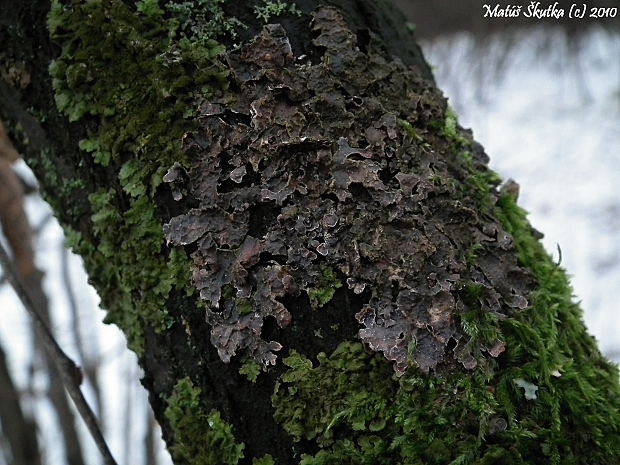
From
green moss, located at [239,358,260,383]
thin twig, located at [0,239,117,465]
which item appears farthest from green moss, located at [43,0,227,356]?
thin twig, located at [0,239,117,465]

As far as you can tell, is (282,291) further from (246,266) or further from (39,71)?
(39,71)

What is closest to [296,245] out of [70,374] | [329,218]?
[329,218]

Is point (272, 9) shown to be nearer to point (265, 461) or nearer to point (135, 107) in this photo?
point (135, 107)

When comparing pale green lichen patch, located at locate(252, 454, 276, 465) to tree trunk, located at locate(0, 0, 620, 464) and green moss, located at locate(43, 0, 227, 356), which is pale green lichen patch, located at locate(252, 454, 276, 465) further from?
green moss, located at locate(43, 0, 227, 356)

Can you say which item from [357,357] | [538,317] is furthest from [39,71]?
[538,317]

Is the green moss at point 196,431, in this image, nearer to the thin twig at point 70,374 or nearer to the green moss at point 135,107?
the green moss at point 135,107

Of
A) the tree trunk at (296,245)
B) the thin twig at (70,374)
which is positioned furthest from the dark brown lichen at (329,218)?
the thin twig at (70,374)
